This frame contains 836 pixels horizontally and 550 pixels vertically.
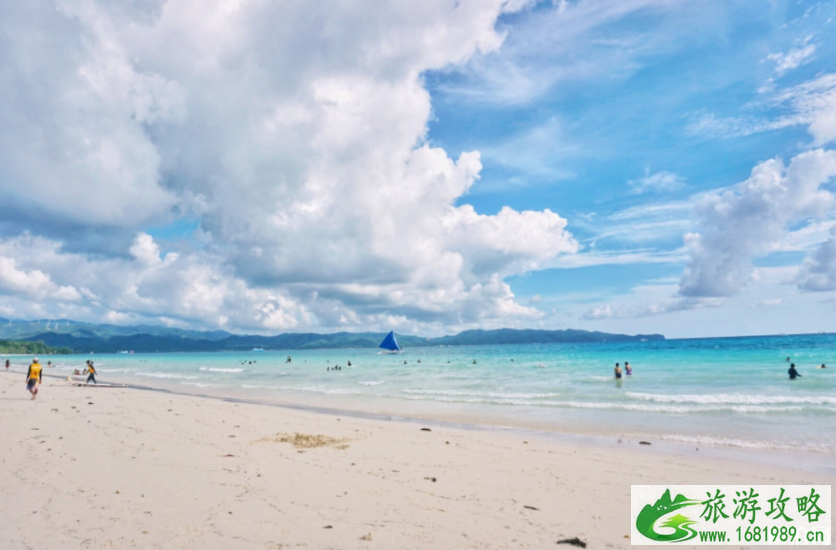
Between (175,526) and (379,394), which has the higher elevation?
(175,526)

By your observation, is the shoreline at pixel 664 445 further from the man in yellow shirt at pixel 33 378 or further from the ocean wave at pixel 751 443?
the man in yellow shirt at pixel 33 378

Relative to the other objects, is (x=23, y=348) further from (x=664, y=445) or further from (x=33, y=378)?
(x=664, y=445)

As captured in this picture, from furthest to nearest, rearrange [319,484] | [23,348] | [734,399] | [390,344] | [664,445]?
1. [23,348]
2. [390,344]
3. [734,399]
4. [664,445]
5. [319,484]

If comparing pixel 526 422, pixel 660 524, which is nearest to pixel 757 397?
pixel 526 422

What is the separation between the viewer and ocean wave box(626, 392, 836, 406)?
760 inches

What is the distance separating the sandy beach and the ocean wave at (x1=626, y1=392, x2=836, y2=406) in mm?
10560

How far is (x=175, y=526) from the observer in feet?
19.4

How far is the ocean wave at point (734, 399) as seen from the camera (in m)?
19.3

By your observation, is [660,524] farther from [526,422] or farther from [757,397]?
[757,397]

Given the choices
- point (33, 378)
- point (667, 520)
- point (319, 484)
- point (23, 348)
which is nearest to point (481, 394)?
point (319, 484)

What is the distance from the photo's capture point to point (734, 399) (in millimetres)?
20781

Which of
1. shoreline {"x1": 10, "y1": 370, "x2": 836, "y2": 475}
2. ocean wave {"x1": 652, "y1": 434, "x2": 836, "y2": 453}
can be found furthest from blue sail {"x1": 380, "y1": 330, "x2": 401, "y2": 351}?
ocean wave {"x1": 652, "y1": 434, "x2": 836, "y2": 453}

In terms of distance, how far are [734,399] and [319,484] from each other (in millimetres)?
21288

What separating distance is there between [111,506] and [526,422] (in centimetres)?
1378
